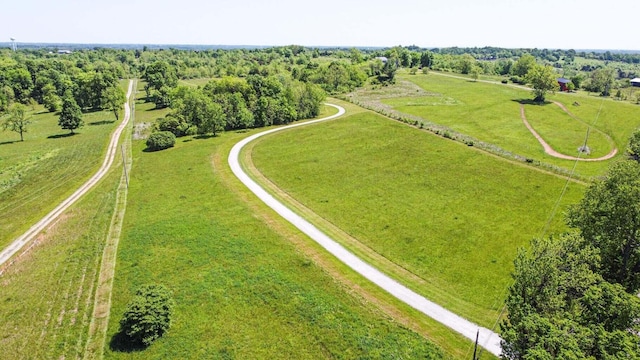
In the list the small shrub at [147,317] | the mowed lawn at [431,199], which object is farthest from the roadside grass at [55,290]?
the mowed lawn at [431,199]

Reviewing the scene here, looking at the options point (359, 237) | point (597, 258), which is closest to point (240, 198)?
point (359, 237)

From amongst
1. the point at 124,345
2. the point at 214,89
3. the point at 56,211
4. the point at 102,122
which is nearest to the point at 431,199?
the point at 124,345

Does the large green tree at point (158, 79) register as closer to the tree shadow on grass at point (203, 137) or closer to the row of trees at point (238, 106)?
the row of trees at point (238, 106)

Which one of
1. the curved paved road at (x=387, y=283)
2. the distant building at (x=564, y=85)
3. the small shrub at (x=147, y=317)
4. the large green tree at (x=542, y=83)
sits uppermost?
the large green tree at (x=542, y=83)

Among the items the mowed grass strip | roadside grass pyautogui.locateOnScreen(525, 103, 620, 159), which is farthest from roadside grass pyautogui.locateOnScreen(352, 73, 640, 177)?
the mowed grass strip

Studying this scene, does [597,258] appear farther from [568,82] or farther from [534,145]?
[568,82]

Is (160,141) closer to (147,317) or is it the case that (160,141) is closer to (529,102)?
(147,317)

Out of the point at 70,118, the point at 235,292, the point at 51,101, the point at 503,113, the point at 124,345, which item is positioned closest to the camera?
the point at 124,345

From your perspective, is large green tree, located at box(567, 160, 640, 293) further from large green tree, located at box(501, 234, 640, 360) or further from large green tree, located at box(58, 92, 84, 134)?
large green tree, located at box(58, 92, 84, 134)
